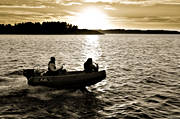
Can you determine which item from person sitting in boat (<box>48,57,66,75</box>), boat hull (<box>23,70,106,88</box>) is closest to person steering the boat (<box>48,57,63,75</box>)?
person sitting in boat (<box>48,57,66,75</box>)

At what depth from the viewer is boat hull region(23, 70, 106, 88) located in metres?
14.9

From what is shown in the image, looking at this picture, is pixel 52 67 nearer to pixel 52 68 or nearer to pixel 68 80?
pixel 52 68

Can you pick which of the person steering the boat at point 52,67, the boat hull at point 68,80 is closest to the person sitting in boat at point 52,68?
the person steering the boat at point 52,67

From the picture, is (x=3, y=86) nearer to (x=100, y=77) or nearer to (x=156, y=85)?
(x=100, y=77)

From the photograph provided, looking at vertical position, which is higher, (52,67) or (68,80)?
(52,67)

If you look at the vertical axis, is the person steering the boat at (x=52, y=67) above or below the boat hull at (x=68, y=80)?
above

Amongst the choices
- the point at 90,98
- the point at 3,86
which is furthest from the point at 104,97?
the point at 3,86

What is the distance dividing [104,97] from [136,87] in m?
4.02

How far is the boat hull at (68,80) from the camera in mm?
14914

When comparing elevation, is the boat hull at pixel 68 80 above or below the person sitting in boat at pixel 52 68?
below

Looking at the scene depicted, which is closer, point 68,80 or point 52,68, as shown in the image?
point 68,80

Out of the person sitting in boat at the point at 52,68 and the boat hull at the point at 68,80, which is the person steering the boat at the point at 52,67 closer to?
the person sitting in boat at the point at 52,68

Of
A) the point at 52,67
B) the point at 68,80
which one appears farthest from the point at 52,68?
the point at 68,80

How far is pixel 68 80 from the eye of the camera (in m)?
14.9
